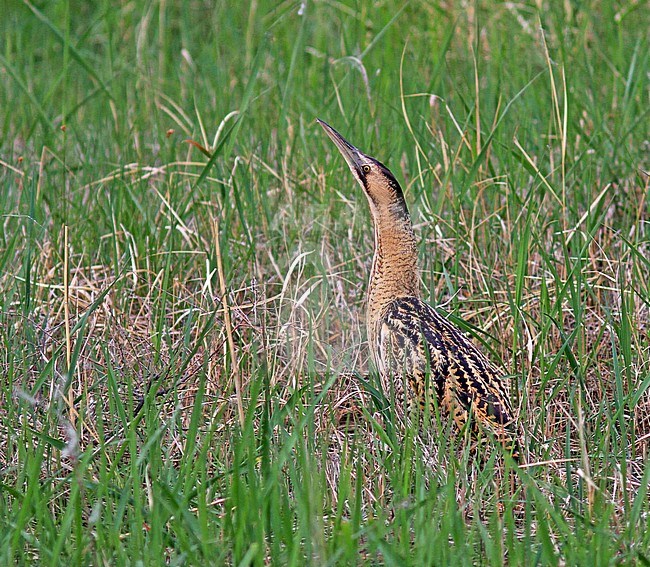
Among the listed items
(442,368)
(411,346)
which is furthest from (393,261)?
(442,368)

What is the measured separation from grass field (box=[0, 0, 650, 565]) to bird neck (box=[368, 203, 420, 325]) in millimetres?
242

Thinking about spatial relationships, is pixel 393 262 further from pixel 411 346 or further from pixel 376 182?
pixel 411 346

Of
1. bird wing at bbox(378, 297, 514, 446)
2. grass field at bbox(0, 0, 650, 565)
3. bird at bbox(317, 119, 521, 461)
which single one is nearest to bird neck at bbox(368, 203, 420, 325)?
bird at bbox(317, 119, 521, 461)

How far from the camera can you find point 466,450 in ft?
8.76

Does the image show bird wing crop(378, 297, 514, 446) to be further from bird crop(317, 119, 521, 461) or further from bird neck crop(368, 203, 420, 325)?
bird neck crop(368, 203, 420, 325)

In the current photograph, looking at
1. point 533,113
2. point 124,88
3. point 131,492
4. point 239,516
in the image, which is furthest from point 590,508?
point 124,88

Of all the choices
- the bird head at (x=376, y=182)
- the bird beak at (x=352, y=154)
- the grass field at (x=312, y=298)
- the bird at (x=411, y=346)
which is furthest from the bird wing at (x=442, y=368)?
the bird beak at (x=352, y=154)

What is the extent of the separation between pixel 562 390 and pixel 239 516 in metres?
1.43

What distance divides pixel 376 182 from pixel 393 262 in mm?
257

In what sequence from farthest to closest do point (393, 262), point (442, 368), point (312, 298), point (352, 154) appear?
point (312, 298) → point (352, 154) → point (393, 262) → point (442, 368)

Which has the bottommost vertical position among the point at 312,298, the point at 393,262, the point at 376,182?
the point at 312,298

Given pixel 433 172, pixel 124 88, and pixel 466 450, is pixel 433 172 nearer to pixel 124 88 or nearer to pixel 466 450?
pixel 466 450

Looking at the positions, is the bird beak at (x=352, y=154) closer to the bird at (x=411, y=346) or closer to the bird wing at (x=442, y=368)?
the bird at (x=411, y=346)

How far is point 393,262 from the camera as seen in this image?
3416 mm
